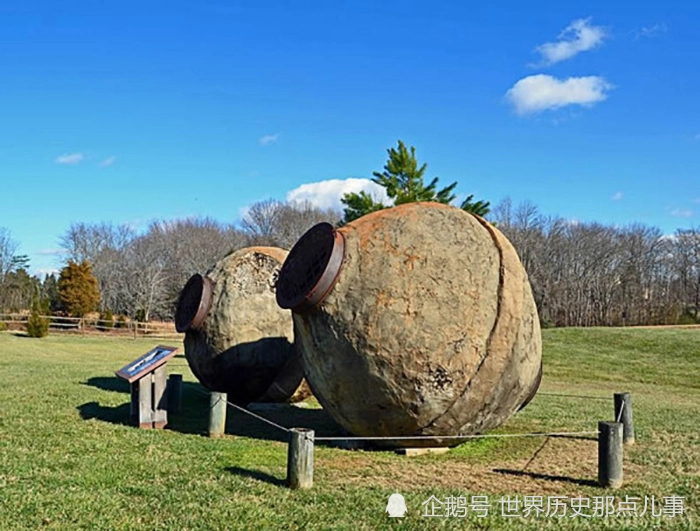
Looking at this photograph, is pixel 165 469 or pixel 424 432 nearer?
pixel 165 469

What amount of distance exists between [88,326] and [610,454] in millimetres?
38818

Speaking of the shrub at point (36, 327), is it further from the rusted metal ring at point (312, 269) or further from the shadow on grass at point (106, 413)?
the rusted metal ring at point (312, 269)

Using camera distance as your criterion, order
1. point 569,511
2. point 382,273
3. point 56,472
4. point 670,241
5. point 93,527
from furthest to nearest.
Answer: point 670,241, point 382,273, point 56,472, point 569,511, point 93,527

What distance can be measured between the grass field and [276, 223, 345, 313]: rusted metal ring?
1.86 meters

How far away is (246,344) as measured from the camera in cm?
1108

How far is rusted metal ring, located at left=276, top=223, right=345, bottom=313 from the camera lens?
7457 mm

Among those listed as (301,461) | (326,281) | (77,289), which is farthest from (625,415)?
(77,289)

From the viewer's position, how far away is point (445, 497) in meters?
5.94

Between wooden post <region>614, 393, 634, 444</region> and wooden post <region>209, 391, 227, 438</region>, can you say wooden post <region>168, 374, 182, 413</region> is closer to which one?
wooden post <region>209, 391, 227, 438</region>

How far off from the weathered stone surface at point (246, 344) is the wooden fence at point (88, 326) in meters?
28.2

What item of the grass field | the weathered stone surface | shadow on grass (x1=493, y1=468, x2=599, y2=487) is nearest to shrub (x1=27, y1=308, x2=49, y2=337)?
the grass field

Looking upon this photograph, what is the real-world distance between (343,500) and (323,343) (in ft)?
7.27

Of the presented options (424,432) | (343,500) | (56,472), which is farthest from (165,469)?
(424,432)

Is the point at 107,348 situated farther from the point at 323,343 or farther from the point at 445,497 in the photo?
the point at 445,497
